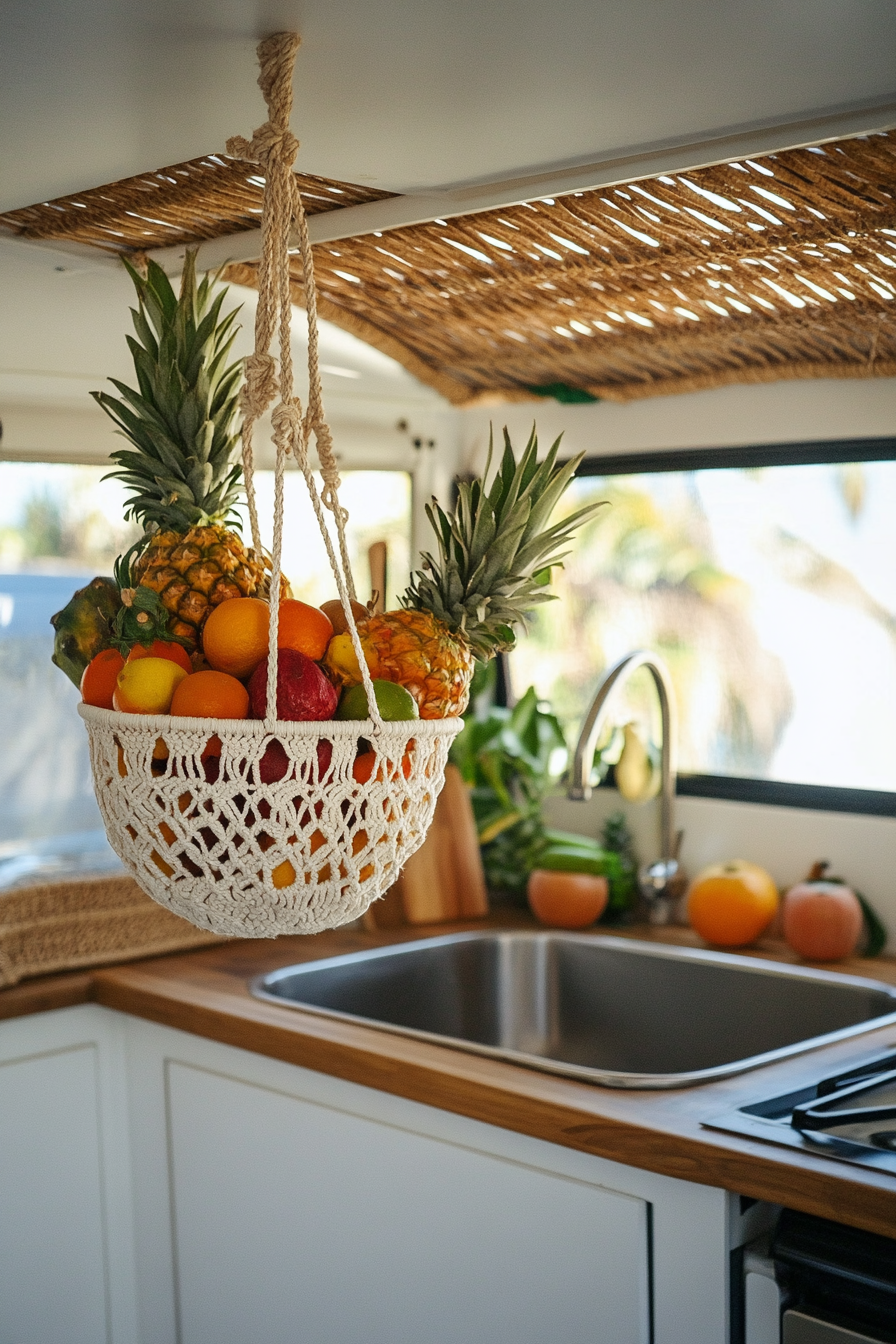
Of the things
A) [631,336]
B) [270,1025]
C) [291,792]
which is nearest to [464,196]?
[631,336]

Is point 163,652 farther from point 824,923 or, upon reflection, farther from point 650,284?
point 824,923

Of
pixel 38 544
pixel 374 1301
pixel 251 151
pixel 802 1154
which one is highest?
pixel 251 151

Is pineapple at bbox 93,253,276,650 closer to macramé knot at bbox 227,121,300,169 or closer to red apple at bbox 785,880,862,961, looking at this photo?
macramé knot at bbox 227,121,300,169

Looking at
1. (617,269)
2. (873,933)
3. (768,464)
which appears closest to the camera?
(617,269)

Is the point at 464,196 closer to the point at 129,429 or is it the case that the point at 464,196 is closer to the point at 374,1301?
the point at 129,429

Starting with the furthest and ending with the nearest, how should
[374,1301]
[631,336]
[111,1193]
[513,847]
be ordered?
[513,847]
[631,336]
[111,1193]
[374,1301]

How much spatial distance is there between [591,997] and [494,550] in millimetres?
1116

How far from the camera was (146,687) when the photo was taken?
0.87 meters

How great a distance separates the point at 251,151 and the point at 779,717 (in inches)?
52.7

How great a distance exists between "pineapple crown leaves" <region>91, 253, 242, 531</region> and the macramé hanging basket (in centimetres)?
10

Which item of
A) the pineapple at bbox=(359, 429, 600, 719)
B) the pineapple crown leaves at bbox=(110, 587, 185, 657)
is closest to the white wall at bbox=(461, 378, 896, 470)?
the pineapple at bbox=(359, 429, 600, 719)

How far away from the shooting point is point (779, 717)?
6.72 ft

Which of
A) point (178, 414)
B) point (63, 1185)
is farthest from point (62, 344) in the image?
point (63, 1185)

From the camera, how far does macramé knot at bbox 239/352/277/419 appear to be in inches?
35.3
